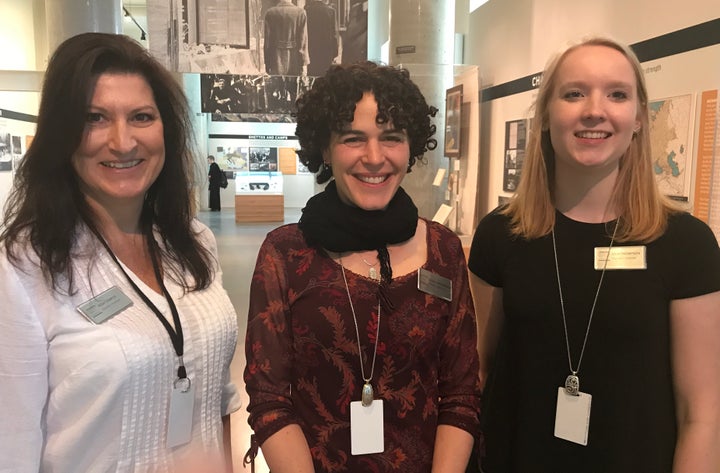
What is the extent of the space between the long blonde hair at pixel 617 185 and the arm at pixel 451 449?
59 centimetres

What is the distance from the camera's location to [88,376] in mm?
1267

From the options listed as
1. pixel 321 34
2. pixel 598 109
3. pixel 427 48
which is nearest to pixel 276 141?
pixel 321 34

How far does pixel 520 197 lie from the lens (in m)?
1.71

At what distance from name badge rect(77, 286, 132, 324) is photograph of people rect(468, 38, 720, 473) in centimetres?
104

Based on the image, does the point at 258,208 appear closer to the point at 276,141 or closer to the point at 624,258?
the point at 276,141

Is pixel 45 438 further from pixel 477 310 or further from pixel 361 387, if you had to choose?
pixel 477 310

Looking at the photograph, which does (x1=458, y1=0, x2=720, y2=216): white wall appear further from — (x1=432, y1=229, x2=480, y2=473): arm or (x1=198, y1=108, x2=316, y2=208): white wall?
(x1=198, y1=108, x2=316, y2=208): white wall

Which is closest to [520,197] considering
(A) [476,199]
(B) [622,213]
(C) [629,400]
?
(B) [622,213]

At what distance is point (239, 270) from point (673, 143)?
670 cm

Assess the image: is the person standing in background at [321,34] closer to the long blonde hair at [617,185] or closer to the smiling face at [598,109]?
the long blonde hair at [617,185]

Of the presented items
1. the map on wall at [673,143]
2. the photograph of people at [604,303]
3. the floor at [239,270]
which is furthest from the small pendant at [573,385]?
the floor at [239,270]

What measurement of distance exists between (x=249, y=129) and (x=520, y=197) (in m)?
17.7

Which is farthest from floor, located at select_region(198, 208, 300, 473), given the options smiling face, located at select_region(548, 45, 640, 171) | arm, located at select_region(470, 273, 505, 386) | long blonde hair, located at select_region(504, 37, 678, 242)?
smiling face, located at select_region(548, 45, 640, 171)

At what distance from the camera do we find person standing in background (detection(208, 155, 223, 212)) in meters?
A: 16.9
